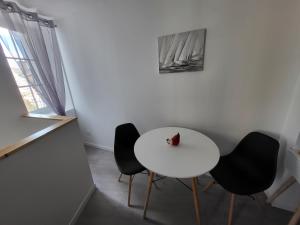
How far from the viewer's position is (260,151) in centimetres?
133

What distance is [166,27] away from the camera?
60.5 inches

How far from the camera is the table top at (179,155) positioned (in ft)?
3.47

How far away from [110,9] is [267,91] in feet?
6.87

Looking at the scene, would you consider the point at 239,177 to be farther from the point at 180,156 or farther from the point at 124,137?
the point at 124,137

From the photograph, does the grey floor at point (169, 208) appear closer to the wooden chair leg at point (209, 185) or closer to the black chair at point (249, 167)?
the wooden chair leg at point (209, 185)

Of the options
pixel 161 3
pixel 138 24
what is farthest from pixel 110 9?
pixel 161 3

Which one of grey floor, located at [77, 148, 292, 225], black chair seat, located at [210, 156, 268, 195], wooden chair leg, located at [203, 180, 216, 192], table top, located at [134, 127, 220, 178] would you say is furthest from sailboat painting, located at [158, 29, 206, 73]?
grey floor, located at [77, 148, 292, 225]

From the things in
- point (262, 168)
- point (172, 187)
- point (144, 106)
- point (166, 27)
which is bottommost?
point (172, 187)

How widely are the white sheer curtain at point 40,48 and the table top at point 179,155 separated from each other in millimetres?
1753

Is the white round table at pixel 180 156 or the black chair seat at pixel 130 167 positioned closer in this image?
the white round table at pixel 180 156

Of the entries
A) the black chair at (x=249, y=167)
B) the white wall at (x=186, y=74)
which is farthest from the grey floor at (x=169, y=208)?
the white wall at (x=186, y=74)

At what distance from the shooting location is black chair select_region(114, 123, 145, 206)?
1427mm

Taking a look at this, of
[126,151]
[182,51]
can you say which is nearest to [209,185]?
[126,151]

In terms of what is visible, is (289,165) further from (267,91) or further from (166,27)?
(166,27)
